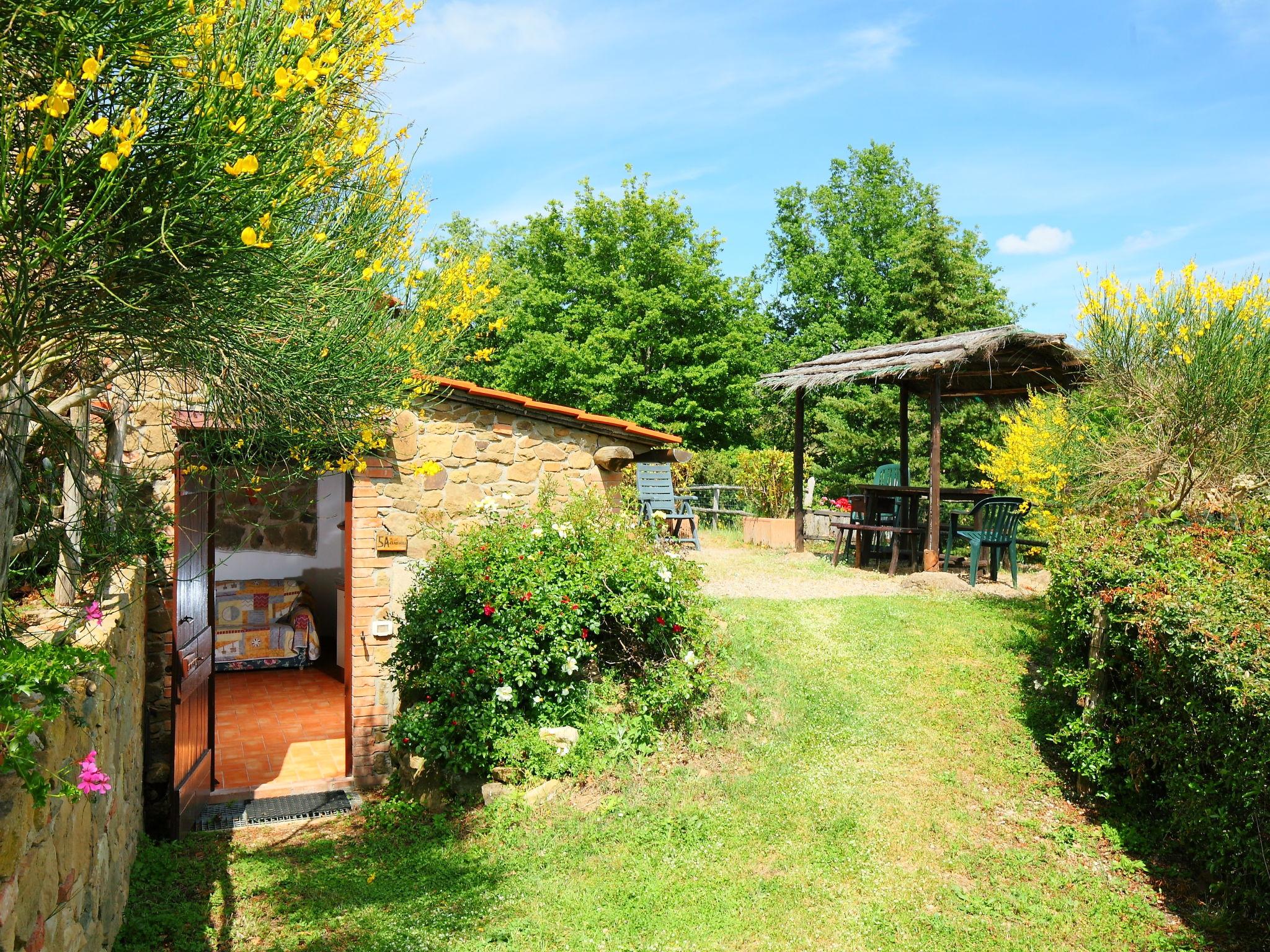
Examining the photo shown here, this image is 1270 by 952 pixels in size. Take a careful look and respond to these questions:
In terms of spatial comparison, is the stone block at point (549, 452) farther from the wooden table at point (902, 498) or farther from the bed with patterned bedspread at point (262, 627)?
the bed with patterned bedspread at point (262, 627)

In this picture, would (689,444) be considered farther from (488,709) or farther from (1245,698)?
(1245,698)

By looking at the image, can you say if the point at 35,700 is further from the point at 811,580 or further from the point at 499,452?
the point at 811,580

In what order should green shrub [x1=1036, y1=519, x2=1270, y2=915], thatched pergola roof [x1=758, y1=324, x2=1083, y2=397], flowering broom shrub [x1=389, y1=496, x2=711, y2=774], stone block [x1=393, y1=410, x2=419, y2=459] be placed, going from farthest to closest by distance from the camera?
thatched pergola roof [x1=758, y1=324, x2=1083, y2=397], stone block [x1=393, y1=410, x2=419, y2=459], flowering broom shrub [x1=389, y1=496, x2=711, y2=774], green shrub [x1=1036, y1=519, x2=1270, y2=915]

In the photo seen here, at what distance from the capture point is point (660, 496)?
12.4m

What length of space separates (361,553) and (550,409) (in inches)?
82.0

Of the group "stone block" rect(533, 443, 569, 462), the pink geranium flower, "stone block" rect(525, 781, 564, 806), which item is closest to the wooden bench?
"stone block" rect(533, 443, 569, 462)

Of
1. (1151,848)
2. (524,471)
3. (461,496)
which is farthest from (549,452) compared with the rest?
(1151,848)

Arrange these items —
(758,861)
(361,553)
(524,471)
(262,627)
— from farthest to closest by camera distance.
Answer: (262,627) → (524,471) → (361,553) → (758,861)

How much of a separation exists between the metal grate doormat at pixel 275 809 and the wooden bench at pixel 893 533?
6877mm

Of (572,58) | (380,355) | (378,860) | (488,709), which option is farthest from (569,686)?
(572,58)

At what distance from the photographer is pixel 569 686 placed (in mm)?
5969

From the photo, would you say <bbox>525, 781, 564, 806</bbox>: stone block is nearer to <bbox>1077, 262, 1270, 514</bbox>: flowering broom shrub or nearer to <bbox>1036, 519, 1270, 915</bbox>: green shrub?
<bbox>1036, 519, 1270, 915</bbox>: green shrub

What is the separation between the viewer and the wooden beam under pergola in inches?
391

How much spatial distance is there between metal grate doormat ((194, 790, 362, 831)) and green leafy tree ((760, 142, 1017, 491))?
13.9 m
